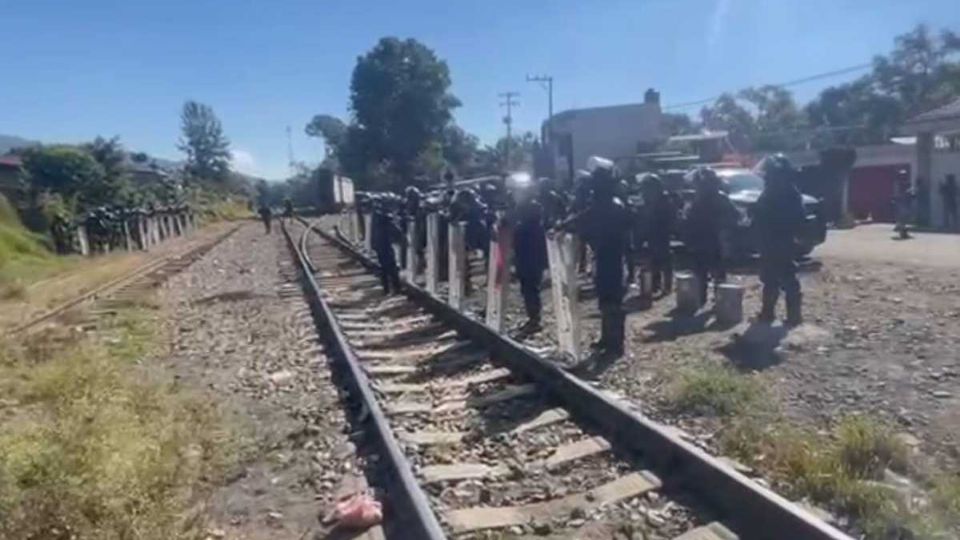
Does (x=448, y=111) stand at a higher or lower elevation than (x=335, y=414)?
higher

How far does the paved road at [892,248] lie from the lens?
1673 centimetres

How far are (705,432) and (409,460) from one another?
1.93 m

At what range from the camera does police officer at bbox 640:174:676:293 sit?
12.2 m

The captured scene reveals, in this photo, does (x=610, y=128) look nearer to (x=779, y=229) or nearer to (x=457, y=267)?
(x=457, y=267)

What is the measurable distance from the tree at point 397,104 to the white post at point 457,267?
2550 inches

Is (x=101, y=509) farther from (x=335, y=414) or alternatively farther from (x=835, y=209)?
(x=835, y=209)

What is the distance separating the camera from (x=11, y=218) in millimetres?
31047

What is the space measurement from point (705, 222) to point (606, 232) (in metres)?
3.32

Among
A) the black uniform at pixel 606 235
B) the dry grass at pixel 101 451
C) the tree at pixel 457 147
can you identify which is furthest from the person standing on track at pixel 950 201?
the tree at pixel 457 147

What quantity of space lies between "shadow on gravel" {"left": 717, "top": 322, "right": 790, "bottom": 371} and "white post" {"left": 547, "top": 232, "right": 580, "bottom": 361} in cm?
141

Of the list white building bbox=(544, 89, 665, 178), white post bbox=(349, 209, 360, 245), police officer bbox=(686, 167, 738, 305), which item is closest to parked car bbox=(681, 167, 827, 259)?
police officer bbox=(686, 167, 738, 305)

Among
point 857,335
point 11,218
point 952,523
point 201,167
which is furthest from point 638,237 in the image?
point 201,167

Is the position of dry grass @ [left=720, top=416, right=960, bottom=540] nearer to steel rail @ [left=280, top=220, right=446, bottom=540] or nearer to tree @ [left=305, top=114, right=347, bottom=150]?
steel rail @ [left=280, top=220, right=446, bottom=540]

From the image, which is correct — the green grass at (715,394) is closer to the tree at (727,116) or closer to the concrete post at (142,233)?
the concrete post at (142,233)
